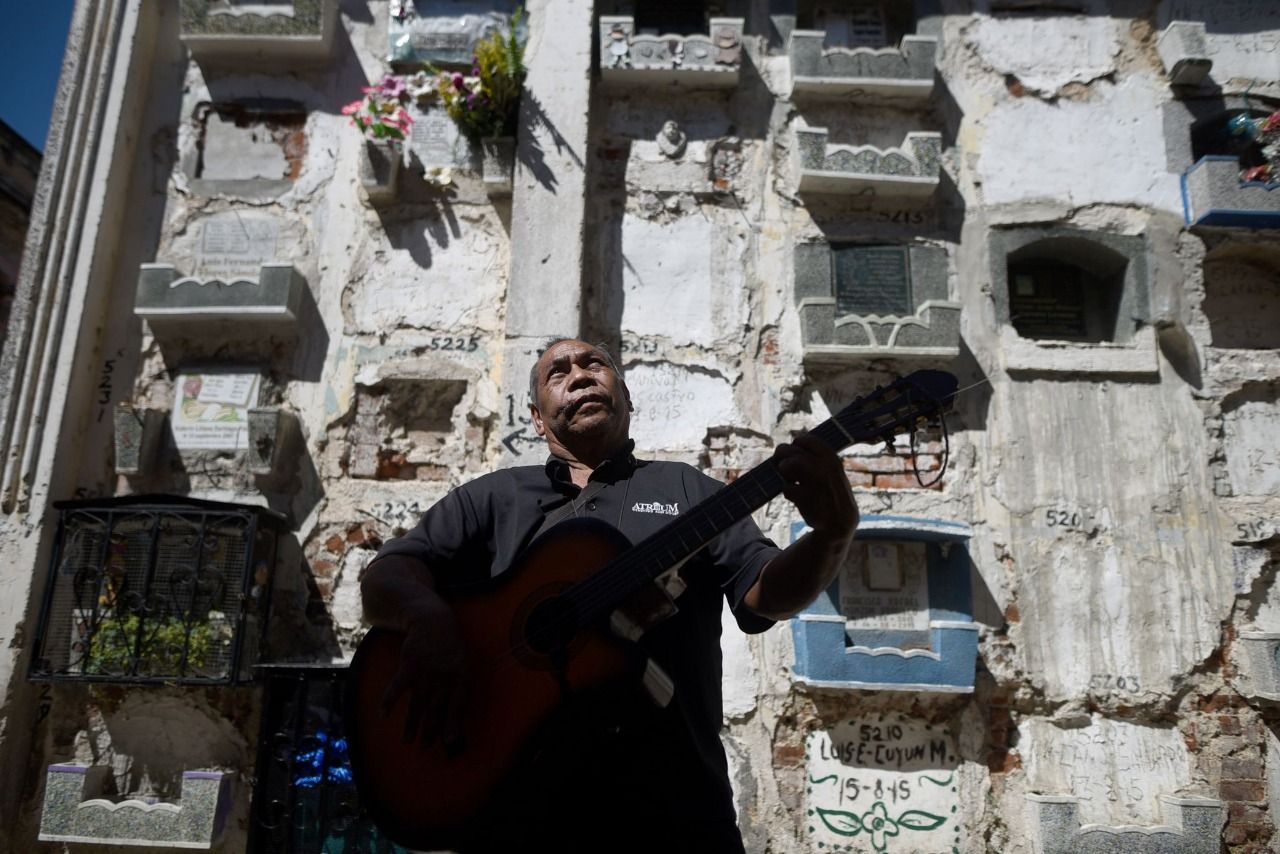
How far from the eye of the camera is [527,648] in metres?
1.79

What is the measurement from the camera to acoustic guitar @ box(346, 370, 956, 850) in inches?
66.3

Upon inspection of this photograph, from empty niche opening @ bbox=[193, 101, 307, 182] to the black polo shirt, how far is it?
4.13 m

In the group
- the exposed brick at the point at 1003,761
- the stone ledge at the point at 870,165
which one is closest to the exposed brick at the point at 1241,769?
the exposed brick at the point at 1003,761

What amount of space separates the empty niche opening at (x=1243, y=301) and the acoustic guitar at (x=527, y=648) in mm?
4443

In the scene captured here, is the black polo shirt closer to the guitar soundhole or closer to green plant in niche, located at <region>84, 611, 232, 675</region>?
the guitar soundhole

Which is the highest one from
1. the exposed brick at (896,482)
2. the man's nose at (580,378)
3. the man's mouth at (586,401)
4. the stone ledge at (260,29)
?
the stone ledge at (260,29)

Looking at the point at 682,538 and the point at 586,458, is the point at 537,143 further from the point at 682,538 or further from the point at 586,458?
the point at 682,538

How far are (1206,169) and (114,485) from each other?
665 cm

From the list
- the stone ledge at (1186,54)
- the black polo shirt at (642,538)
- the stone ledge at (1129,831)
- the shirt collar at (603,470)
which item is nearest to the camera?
the black polo shirt at (642,538)

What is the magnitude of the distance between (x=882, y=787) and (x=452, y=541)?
3285mm

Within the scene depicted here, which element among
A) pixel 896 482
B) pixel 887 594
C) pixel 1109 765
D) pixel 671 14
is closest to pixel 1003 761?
pixel 1109 765

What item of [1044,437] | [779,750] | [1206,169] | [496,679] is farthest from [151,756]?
[1206,169]

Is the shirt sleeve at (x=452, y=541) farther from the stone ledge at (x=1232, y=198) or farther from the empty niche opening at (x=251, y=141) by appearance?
the stone ledge at (x=1232, y=198)

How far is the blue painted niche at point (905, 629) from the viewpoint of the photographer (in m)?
4.30
